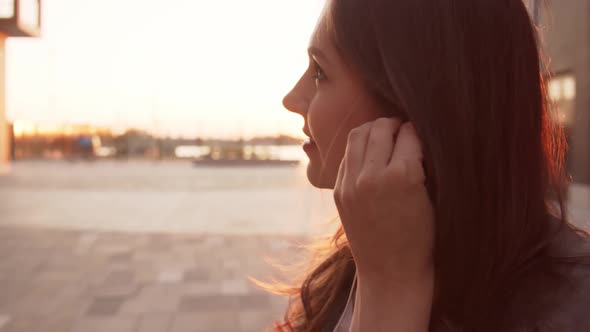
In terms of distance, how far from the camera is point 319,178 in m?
1.03

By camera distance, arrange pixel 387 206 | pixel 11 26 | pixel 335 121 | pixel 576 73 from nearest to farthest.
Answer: pixel 387 206, pixel 335 121, pixel 576 73, pixel 11 26

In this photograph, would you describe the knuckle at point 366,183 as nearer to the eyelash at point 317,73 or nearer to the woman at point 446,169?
the woman at point 446,169

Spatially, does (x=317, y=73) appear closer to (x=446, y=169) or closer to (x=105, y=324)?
(x=446, y=169)

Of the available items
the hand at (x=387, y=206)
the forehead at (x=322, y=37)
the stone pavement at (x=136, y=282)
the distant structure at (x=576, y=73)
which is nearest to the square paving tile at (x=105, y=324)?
the stone pavement at (x=136, y=282)

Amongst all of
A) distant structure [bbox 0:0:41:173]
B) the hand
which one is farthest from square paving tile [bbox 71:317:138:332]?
distant structure [bbox 0:0:41:173]

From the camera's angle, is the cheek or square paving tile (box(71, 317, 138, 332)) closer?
the cheek

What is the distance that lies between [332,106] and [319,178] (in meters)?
A: 0.15

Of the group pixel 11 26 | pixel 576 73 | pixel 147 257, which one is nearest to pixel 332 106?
pixel 147 257

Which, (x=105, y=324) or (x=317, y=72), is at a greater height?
(x=317, y=72)

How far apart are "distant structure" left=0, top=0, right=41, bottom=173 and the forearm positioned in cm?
1736

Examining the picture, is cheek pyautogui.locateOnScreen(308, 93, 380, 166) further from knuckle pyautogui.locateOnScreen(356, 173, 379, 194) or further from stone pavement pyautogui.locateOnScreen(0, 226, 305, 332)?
stone pavement pyautogui.locateOnScreen(0, 226, 305, 332)

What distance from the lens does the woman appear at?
2.43 feet

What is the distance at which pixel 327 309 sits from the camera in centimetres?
122

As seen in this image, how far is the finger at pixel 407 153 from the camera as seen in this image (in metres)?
0.72
